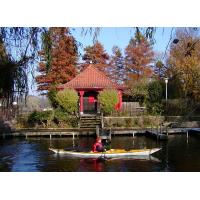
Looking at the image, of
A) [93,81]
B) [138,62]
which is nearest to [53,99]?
[93,81]

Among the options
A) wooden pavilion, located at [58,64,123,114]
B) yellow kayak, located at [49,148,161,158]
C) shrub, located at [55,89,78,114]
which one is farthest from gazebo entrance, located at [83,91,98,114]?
yellow kayak, located at [49,148,161,158]

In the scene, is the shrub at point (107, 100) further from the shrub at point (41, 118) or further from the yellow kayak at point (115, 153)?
the yellow kayak at point (115, 153)

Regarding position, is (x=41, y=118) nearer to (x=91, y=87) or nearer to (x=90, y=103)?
(x=90, y=103)

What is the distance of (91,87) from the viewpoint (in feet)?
57.3

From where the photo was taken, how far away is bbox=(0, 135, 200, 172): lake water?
9719mm

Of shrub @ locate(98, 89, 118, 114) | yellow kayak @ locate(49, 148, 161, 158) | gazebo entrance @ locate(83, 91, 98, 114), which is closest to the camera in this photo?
yellow kayak @ locate(49, 148, 161, 158)

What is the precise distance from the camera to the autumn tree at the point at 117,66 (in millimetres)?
15609

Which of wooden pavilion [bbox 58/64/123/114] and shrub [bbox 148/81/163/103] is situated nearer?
wooden pavilion [bbox 58/64/123/114]

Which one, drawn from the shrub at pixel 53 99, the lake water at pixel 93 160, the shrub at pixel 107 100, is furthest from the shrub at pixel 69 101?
the lake water at pixel 93 160

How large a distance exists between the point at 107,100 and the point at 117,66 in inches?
52.3

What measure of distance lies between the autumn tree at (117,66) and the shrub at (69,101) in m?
1.81

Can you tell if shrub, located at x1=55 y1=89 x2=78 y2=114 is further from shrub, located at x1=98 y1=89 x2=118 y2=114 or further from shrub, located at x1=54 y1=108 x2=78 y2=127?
shrub, located at x1=98 y1=89 x2=118 y2=114

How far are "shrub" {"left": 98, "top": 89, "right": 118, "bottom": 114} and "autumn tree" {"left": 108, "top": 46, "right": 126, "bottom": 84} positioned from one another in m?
0.97
